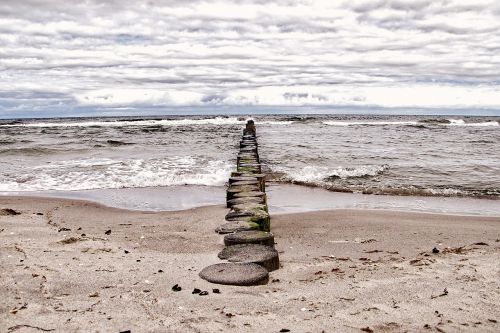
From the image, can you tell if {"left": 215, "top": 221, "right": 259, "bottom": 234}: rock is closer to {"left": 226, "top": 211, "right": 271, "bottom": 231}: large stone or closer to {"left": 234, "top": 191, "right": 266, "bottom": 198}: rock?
{"left": 226, "top": 211, "right": 271, "bottom": 231}: large stone

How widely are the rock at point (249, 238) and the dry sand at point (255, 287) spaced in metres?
0.25

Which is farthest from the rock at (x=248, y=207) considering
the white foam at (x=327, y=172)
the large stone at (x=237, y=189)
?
the white foam at (x=327, y=172)

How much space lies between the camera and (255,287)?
155 inches

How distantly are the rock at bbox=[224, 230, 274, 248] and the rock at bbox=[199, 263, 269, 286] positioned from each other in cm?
61

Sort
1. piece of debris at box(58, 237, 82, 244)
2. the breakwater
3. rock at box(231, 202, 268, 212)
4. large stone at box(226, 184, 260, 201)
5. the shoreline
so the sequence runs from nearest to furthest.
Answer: the breakwater, piece of debris at box(58, 237, 82, 244), rock at box(231, 202, 268, 212), large stone at box(226, 184, 260, 201), the shoreline

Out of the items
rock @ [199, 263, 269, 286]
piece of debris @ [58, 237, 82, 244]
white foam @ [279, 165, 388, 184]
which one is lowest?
white foam @ [279, 165, 388, 184]

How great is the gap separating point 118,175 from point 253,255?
7.83 metres

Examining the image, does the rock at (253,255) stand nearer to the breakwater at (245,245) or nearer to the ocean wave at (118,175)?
the breakwater at (245,245)

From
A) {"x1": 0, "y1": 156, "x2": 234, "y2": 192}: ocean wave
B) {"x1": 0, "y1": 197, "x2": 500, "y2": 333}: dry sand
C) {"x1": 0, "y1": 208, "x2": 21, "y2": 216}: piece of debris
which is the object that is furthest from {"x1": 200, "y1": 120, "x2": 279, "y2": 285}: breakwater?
{"x1": 0, "y1": 156, "x2": 234, "y2": 192}: ocean wave

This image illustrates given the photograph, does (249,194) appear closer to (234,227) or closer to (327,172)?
(234,227)

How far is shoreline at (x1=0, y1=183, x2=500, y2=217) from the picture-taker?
8.14 m

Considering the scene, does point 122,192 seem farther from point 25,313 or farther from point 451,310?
point 451,310

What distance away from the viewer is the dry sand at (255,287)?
10.6 ft

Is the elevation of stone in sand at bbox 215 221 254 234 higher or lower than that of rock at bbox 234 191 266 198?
lower
